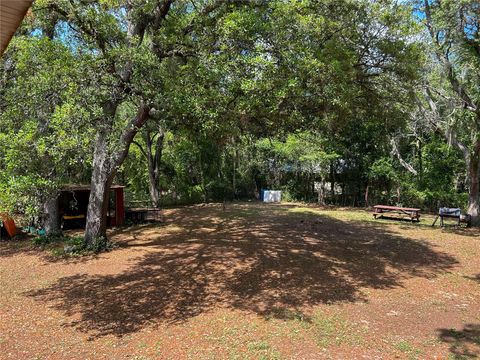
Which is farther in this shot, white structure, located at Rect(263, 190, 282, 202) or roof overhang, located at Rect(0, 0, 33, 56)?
white structure, located at Rect(263, 190, 282, 202)

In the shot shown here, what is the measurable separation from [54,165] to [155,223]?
6.43 metres

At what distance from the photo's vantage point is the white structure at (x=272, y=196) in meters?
21.6

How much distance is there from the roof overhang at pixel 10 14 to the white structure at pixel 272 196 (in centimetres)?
2037

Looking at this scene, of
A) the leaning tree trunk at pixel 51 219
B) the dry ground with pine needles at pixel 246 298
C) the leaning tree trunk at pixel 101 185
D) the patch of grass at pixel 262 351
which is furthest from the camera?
the leaning tree trunk at pixel 51 219

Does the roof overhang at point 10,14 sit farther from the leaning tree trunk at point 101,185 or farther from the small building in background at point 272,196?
the small building in background at point 272,196

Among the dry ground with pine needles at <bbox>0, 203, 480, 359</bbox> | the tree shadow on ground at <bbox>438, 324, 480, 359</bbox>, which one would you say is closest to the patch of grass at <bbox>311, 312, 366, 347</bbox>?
the dry ground with pine needles at <bbox>0, 203, 480, 359</bbox>

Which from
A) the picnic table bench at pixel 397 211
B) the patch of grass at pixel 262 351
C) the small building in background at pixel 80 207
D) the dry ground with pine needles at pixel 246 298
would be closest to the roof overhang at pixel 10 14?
the dry ground with pine needles at pixel 246 298

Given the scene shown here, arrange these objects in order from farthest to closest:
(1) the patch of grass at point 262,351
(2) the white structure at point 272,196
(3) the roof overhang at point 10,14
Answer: (2) the white structure at point 272,196 < (1) the patch of grass at point 262,351 < (3) the roof overhang at point 10,14

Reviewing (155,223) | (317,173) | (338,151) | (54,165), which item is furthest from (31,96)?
(317,173)

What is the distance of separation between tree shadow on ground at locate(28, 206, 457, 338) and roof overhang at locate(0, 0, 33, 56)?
14.2 ft

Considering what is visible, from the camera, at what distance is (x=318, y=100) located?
7566 mm

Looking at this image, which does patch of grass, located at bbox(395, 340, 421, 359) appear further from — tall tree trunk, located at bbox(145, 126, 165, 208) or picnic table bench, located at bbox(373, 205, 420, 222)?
tall tree trunk, located at bbox(145, 126, 165, 208)

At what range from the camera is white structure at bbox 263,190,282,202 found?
2159 cm

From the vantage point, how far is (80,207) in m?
12.9
